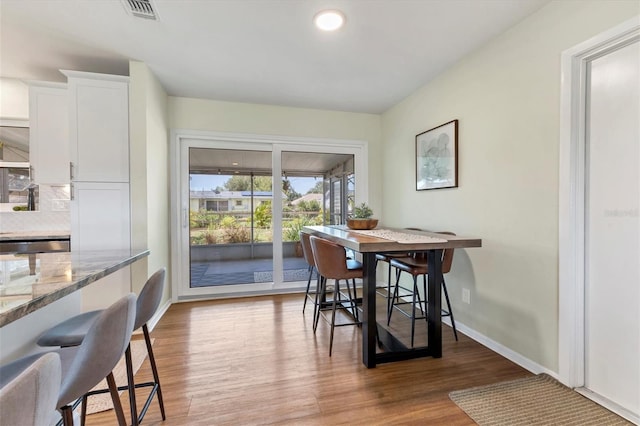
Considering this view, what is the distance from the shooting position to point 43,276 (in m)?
1.09

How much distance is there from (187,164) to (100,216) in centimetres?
117

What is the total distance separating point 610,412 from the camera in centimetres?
157

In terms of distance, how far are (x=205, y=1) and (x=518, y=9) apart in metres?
2.09

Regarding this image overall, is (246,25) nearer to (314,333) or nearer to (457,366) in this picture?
(314,333)

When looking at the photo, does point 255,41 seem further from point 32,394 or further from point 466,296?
point 466,296

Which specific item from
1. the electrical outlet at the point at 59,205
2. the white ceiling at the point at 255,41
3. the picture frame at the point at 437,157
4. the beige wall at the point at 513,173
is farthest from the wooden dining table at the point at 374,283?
the electrical outlet at the point at 59,205

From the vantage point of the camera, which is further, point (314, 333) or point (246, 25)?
point (314, 333)

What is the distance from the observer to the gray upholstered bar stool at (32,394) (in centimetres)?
47

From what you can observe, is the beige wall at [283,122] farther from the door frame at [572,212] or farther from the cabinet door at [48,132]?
the door frame at [572,212]

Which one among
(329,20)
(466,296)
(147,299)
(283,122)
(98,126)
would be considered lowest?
(466,296)

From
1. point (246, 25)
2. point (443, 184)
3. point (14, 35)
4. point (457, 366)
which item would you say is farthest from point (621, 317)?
point (14, 35)

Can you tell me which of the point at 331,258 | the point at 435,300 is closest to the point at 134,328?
the point at 331,258

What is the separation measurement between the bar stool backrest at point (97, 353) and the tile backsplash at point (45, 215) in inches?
120

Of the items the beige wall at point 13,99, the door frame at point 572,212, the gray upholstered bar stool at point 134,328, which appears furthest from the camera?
the beige wall at point 13,99
